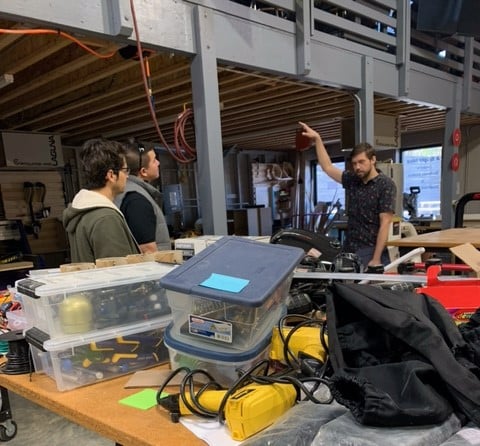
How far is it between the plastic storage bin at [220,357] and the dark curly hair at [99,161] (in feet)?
4.01

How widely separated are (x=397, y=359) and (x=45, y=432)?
281 centimetres

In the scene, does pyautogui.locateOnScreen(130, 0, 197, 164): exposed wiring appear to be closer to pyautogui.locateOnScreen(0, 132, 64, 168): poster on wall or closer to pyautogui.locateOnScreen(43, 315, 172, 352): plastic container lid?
pyautogui.locateOnScreen(43, 315, 172, 352): plastic container lid

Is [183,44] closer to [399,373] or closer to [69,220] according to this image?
[69,220]

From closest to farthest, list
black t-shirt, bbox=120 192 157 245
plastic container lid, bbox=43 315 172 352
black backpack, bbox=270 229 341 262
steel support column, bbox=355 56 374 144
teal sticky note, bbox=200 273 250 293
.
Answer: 1. teal sticky note, bbox=200 273 250 293
2. plastic container lid, bbox=43 315 172 352
3. black backpack, bbox=270 229 341 262
4. black t-shirt, bbox=120 192 157 245
5. steel support column, bbox=355 56 374 144

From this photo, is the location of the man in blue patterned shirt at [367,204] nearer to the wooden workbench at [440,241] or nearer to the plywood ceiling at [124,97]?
the wooden workbench at [440,241]

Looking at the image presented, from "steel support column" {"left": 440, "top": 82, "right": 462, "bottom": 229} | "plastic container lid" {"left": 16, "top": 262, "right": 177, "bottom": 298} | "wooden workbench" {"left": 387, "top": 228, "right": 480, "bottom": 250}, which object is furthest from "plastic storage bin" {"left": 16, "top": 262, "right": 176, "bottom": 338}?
"steel support column" {"left": 440, "top": 82, "right": 462, "bottom": 229}

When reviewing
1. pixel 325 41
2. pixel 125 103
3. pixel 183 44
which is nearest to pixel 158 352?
pixel 183 44

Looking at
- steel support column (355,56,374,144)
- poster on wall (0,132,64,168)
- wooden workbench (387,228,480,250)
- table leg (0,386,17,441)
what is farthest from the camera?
poster on wall (0,132,64,168)

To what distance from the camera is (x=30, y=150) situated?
515 centimetres

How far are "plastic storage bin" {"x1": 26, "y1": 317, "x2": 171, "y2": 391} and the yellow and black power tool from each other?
28cm

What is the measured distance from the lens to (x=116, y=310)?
42.2 inches

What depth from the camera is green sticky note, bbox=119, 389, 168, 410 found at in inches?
33.5

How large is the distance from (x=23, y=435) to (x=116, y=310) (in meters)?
2.26

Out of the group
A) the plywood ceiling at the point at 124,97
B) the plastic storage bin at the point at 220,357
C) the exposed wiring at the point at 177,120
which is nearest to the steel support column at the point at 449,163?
the plywood ceiling at the point at 124,97
